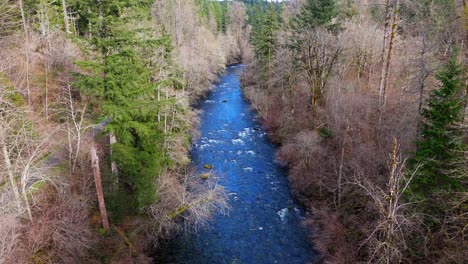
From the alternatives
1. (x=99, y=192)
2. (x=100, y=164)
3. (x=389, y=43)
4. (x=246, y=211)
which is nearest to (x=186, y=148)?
(x=246, y=211)

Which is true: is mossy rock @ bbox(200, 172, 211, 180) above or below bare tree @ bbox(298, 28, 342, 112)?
below

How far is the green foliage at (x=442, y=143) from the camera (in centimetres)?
1472

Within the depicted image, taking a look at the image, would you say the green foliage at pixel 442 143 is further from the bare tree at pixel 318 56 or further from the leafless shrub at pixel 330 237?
the bare tree at pixel 318 56

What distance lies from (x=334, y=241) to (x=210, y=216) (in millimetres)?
8017

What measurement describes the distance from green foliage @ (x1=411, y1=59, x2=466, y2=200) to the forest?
0.24ft

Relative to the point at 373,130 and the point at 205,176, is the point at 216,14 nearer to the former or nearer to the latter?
the point at 205,176

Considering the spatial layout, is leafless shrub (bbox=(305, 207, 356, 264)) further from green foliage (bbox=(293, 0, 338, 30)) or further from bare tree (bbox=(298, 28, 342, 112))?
green foliage (bbox=(293, 0, 338, 30))

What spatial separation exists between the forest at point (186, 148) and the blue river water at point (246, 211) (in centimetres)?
83

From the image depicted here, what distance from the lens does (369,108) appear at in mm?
25453

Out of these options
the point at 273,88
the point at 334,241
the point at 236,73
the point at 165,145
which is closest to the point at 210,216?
the point at 165,145

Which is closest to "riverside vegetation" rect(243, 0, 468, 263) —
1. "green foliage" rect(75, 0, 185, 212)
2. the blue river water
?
the blue river water

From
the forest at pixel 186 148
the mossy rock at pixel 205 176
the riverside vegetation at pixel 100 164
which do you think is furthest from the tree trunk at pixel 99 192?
the mossy rock at pixel 205 176

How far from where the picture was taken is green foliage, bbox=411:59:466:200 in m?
14.7

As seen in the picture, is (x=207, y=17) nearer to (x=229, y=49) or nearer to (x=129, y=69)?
(x=229, y=49)
